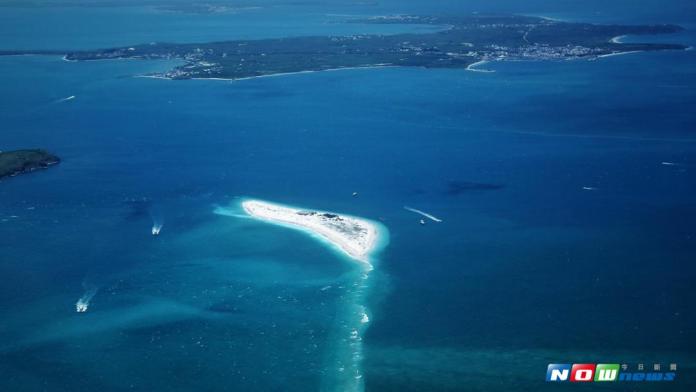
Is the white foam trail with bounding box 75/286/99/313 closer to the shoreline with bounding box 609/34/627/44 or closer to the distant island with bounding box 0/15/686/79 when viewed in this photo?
the distant island with bounding box 0/15/686/79

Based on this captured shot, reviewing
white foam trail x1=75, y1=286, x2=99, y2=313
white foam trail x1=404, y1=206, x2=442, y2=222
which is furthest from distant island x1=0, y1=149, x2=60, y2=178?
white foam trail x1=404, y1=206, x2=442, y2=222

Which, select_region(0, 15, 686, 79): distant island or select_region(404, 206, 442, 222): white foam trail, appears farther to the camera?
select_region(0, 15, 686, 79): distant island

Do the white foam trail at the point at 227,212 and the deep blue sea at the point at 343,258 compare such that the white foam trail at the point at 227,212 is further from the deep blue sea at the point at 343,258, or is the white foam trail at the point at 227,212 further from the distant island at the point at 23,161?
the distant island at the point at 23,161

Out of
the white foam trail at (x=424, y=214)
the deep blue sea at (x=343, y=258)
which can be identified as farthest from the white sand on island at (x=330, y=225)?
the white foam trail at (x=424, y=214)

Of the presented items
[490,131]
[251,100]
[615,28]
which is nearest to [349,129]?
[490,131]

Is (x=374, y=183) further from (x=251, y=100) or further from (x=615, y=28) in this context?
(x=615, y=28)

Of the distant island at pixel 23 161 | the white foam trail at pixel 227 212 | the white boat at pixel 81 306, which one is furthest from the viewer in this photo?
the distant island at pixel 23 161

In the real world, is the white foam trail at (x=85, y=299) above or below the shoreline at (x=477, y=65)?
below
